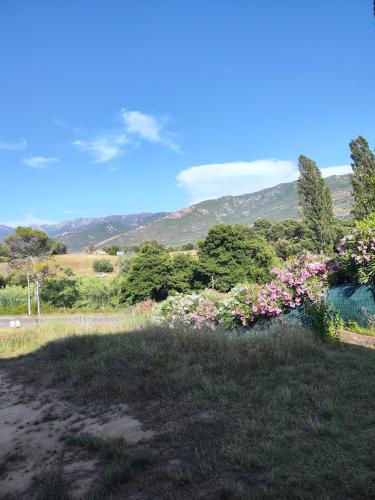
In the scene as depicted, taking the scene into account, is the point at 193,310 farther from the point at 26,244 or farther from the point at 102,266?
the point at 102,266

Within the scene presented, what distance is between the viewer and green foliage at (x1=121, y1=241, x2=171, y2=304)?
90.6 feet

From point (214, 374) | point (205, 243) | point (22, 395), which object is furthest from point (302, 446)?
point (205, 243)

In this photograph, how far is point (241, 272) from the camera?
98.1 feet

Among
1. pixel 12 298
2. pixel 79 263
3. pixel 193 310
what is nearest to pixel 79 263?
pixel 79 263

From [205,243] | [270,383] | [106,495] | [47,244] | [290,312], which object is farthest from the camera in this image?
[47,244]

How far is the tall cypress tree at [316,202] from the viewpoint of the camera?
111 ft

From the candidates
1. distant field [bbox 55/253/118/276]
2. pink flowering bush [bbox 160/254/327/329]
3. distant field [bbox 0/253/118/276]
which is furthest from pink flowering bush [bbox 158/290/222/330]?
distant field [bbox 55/253/118/276]

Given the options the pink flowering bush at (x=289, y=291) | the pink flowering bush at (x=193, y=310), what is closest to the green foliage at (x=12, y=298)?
the pink flowering bush at (x=193, y=310)

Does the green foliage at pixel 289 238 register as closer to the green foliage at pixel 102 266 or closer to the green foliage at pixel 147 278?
the green foliage at pixel 147 278

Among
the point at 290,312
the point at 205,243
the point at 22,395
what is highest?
the point at 205,243

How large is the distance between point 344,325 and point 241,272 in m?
21.8

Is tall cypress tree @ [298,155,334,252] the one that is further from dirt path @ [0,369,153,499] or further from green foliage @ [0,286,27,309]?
dirt path @ [0,369,153,499]

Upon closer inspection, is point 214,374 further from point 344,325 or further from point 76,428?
point 344,325

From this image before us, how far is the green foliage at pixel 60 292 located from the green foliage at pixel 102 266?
2113 centimetres
